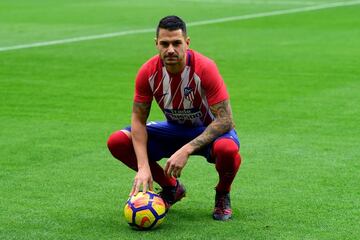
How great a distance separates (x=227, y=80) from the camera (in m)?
16.9

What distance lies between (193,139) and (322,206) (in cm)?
123

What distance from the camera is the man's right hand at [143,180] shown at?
8445 millimetres

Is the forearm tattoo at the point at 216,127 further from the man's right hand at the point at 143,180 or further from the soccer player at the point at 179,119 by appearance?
the man's right hand at the point at 143,180

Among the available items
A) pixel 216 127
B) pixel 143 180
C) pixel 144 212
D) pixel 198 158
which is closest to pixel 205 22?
pixel 198 158

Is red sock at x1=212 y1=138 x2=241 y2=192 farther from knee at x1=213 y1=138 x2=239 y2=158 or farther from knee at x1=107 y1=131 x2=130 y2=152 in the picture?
knee at x1=107 y1=131 x2=130 y2=152

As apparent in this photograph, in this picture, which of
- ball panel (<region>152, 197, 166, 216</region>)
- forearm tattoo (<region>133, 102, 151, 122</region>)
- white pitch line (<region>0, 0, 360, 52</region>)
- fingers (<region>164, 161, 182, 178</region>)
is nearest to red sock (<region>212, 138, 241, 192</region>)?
fingers (<region>164, 161, 182, 178</region>)

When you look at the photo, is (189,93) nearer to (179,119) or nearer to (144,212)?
(179,119)

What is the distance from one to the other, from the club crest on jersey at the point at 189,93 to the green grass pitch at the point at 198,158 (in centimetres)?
96

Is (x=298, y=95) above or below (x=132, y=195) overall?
below

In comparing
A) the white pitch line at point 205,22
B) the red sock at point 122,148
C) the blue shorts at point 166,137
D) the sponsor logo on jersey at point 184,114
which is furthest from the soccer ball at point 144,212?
the white pitch line at point 205,22

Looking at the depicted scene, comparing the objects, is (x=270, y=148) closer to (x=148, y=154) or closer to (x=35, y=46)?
(x=148, y=154)

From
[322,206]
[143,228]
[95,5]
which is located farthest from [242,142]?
[95,5]

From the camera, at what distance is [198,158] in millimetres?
11133

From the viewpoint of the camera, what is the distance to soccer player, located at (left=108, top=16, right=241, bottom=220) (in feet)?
27.5
